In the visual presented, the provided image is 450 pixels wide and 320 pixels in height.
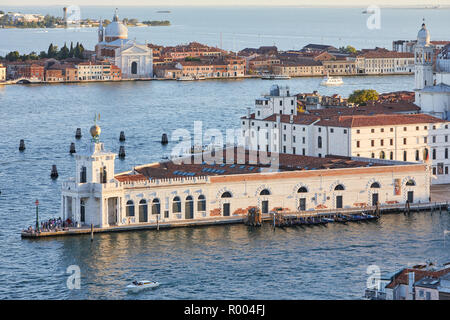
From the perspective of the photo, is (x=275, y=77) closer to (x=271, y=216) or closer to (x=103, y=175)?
(x=271, y=216)

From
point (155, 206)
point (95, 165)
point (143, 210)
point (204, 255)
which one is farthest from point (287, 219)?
point (95, 165)

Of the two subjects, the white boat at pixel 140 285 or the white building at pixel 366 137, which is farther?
the white building at pixel 366 137

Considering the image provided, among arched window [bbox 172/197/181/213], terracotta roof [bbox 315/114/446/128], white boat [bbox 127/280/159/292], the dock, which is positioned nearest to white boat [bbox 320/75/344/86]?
terracotta roof [bbox 315/114/446/128]

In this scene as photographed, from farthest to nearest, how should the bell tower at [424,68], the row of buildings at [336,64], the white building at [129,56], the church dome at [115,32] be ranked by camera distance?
the church dome at [115,32], the row of buildings at [336,64], the white building at [129,56], the bell tower at [424,68]

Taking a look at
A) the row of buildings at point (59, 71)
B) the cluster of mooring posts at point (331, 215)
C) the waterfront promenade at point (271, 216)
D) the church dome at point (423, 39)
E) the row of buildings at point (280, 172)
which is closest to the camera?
the waterfront promenade at point (271, 216)

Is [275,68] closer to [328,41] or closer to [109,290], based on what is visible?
[328,41]

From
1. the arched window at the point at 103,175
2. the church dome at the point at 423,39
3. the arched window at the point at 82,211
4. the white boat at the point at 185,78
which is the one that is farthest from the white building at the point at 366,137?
the white boat at the point at 185,78

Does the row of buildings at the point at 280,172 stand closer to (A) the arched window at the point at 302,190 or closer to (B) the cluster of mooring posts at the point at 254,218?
(A) the arched window at the point at 302,190

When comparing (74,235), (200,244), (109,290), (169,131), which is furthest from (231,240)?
(169,131)
